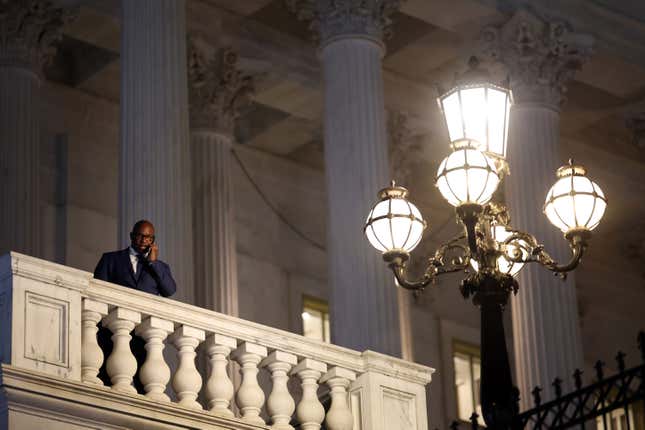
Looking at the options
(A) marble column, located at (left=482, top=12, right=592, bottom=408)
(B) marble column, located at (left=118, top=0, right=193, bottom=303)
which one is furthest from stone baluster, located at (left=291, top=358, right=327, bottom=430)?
(A) marble column, located at (left=482, top=12, right=592, bottom=408)

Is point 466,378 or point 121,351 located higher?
point 466,378

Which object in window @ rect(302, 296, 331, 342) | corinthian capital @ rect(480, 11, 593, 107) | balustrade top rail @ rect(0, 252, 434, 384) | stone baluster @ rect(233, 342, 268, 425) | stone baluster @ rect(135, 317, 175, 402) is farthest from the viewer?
window @ rect(302, 296, 331, 342)

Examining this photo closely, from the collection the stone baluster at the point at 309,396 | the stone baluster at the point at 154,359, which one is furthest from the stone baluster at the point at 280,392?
the stone baluster at the point at 154,359

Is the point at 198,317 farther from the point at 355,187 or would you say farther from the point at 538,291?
the point at 538,291

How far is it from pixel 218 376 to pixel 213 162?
12.7 metres

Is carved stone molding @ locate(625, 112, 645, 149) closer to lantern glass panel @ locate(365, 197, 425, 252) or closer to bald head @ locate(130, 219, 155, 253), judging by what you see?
bald head @ locate(130, 219, 155, 253)

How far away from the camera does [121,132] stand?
19953 millimetres

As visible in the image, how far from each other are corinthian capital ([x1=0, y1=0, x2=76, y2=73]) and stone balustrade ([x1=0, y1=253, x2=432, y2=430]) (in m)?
10.4

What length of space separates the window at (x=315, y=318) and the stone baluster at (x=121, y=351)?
53.4ft

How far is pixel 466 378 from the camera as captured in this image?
1231 inches

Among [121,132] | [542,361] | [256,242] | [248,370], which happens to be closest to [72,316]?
[248,370]

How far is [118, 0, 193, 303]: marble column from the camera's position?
19094 mm

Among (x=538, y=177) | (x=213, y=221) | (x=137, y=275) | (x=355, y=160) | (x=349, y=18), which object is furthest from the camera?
(x=213, y=221)

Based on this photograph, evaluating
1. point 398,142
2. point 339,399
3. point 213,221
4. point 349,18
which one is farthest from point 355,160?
point 339,399
